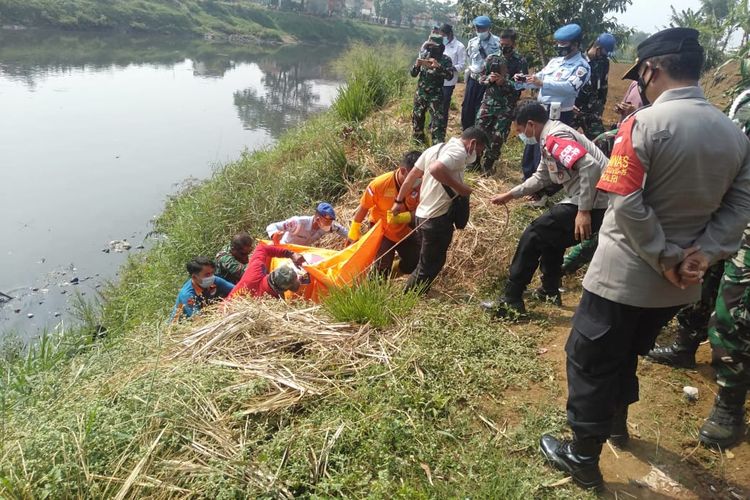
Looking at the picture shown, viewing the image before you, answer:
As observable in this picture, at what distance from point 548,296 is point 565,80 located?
8.12 ft

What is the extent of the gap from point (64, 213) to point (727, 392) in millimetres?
9303

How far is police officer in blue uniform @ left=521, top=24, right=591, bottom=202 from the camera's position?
17.0 feet

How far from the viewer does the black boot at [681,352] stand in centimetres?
304

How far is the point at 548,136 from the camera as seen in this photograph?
10.8ft

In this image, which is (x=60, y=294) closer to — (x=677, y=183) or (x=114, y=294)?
(x=114, y=294)

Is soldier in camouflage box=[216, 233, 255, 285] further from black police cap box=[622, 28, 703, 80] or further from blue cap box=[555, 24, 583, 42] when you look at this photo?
black police cap box=[622, 28, 703, 80]

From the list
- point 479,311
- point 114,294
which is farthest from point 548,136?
point 114,294

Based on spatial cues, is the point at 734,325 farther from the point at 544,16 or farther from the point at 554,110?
the point at 544,16

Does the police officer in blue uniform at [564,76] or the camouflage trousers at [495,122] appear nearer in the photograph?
the police officer in blue uniform at [564,76]

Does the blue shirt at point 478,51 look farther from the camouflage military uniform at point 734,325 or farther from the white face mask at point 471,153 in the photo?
the camouflage military uniform at point 734,325

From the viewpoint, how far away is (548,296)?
3836mm

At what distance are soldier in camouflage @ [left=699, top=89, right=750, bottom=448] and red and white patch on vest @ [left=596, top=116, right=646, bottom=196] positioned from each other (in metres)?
0.95

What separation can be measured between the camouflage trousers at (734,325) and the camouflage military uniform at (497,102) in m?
3.62

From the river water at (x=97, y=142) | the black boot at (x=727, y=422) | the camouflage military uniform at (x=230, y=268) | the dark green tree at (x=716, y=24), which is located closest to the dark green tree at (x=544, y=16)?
the dark green tree at (x=716, y=24)
